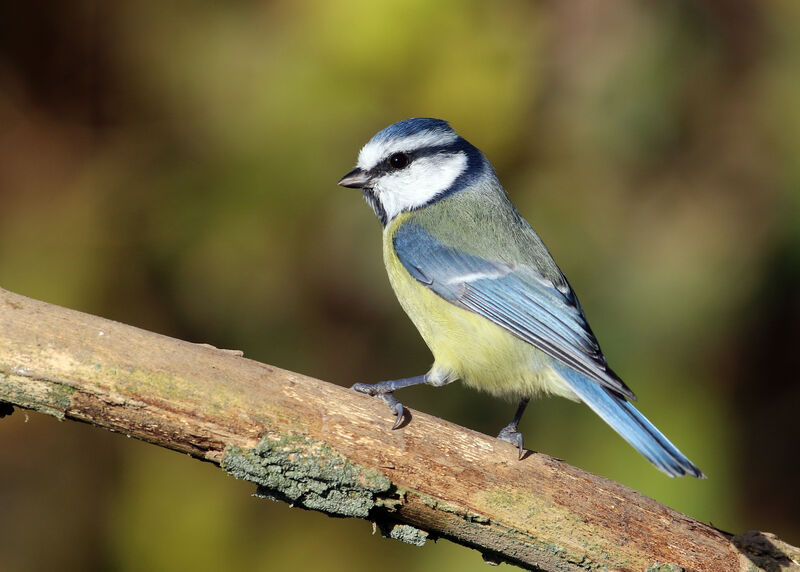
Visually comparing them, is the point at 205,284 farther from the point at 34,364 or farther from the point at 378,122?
the point at 34,364

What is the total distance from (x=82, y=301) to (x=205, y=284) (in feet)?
1.27

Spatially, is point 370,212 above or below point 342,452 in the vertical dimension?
above

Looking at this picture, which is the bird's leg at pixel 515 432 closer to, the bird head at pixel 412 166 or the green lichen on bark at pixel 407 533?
the green lichen on bark at pixel 407 533

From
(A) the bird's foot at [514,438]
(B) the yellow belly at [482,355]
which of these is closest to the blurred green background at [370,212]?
(B) the yellow belly at [482,355]

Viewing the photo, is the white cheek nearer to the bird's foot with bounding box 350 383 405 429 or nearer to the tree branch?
the bird's foot with bounding box 350 383 405 429

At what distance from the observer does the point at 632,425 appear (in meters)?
2.01

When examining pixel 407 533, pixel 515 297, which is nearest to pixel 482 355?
pixel 515 297

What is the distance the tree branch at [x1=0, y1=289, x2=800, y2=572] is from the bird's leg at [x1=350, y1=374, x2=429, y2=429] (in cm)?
3

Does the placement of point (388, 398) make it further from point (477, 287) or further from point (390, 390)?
point (477, 287)

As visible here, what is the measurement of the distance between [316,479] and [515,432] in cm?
68

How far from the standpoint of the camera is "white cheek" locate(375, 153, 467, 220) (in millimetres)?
2652

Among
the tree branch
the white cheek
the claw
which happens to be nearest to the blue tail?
the tree branch

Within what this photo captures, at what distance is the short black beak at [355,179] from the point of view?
2570mm

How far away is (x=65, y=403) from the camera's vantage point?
1.60 metres
